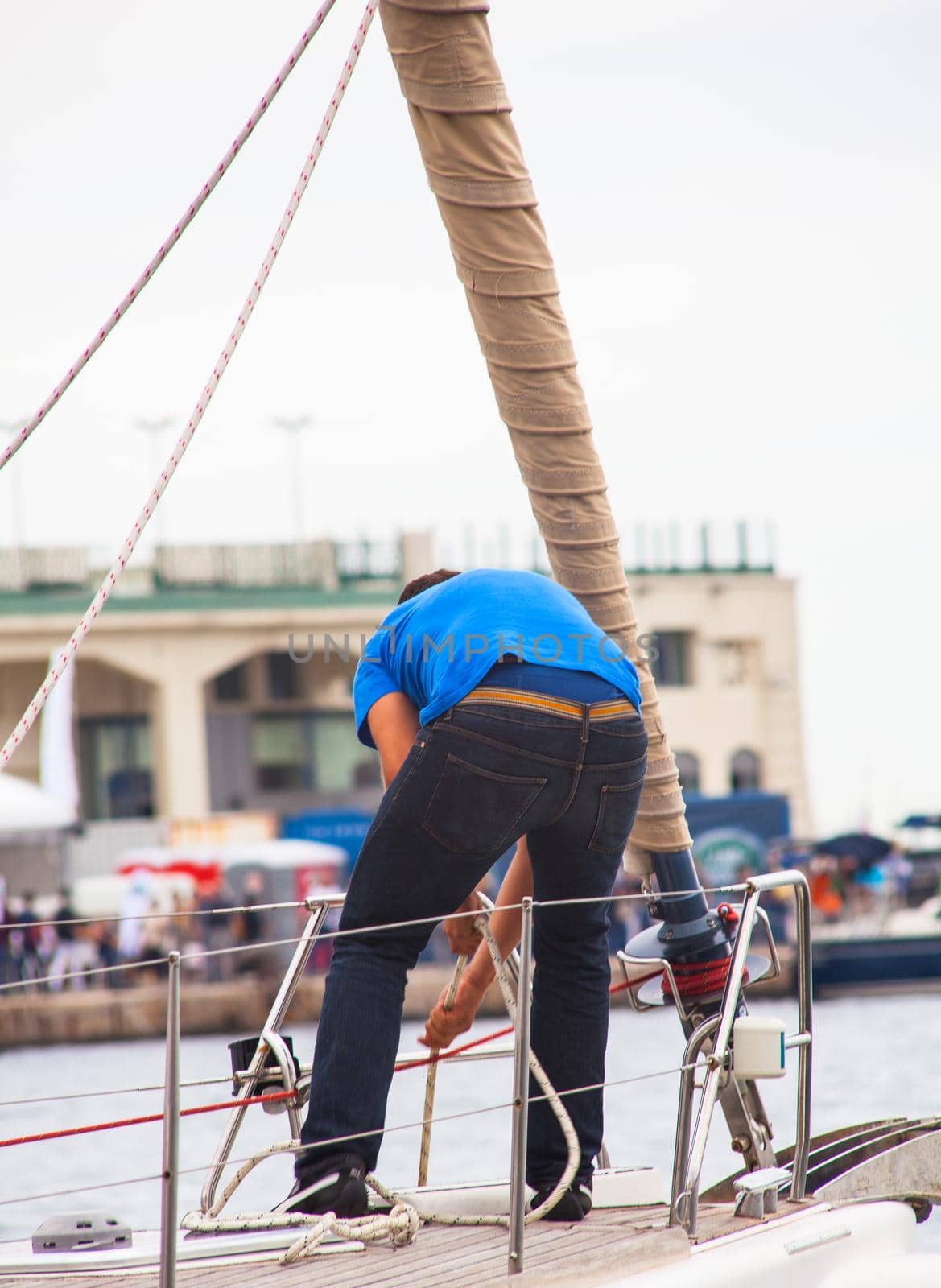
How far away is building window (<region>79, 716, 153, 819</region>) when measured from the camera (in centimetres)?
4316

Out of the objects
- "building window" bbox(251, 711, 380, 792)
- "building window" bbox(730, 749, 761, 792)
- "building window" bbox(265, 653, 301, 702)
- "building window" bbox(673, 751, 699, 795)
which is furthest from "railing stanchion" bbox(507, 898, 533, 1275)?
"building window" bbox(730, 749, 761, 792)

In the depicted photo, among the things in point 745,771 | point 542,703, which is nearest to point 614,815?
point 542,703

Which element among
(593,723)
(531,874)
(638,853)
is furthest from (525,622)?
(638,853)

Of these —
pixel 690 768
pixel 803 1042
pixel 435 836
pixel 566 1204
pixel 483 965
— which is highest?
pixel 435 836

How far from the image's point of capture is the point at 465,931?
3842 mm

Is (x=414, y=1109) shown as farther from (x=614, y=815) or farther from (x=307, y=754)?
(x=307, y=754)

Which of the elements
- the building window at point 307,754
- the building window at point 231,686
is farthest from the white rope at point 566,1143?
the building window at point 231,686

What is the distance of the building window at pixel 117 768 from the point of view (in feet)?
142

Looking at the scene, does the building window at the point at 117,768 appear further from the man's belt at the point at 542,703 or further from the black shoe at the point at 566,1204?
the man's belt at the point at 542,703

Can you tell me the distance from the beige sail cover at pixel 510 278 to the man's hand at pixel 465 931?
80 centimetres

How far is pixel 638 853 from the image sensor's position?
466cm

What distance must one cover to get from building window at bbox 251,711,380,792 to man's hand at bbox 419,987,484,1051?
40190 mm

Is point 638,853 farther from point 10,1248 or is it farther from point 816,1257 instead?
point 10,1248

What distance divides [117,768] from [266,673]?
404cm
